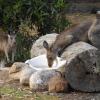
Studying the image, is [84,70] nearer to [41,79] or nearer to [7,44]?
[41,79]

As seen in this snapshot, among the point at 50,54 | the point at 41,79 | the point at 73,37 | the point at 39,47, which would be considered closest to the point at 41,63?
the point at 50,54

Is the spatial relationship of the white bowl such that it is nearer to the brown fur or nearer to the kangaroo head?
the kangaroo head

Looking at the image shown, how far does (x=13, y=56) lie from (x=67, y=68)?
3.07 metres

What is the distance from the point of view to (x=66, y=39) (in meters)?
10.8

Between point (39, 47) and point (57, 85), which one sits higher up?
point (39, 47)

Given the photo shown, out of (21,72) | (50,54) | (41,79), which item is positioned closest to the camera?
(41,79)

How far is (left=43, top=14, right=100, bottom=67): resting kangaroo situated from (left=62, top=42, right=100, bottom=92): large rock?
1.24 metres

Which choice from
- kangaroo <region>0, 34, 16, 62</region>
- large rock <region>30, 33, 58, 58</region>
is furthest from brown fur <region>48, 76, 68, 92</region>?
kangaroo <region>0, 34, 16, 62</region>

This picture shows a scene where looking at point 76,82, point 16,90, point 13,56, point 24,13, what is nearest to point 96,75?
point 76,82

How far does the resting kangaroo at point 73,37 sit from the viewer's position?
10352 millimetres

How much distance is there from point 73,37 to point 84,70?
194cm

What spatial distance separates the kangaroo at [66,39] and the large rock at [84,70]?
1337mm

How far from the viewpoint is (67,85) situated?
29.9ft

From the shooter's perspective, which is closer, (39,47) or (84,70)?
(84,70)
